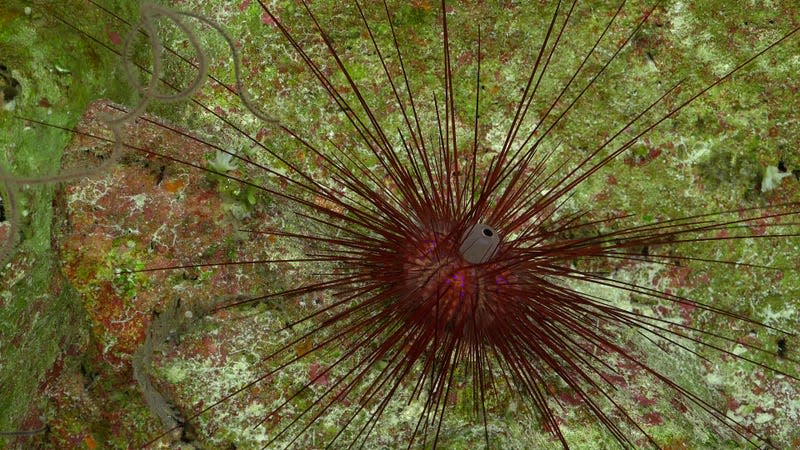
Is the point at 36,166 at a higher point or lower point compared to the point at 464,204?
lower

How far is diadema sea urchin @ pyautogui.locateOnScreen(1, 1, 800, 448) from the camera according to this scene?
303cm

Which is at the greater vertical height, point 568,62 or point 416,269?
point 568,62

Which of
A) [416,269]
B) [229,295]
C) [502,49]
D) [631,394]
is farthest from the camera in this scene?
[502,49]

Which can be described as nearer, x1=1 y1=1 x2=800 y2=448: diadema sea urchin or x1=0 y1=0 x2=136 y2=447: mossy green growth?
x1=0 y1=0 x2=136 y2=447: mossy green growth

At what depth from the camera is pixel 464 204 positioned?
306 centimetres

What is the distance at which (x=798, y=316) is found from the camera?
3.66 metres

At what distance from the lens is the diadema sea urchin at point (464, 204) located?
3.03 meters

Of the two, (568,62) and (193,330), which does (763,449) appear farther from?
(193,330)

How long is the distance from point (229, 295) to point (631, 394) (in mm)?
2357

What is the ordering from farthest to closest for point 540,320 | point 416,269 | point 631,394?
point 631,394 → point 540,320 → point 416,269

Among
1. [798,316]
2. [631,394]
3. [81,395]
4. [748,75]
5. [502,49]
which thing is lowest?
[81,395]

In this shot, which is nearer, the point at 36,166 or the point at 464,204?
the point at 36,166

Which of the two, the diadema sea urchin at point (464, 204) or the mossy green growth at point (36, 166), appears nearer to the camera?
the mossy green growth at point (36, 166)

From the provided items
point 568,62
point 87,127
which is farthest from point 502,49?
point 87,127
